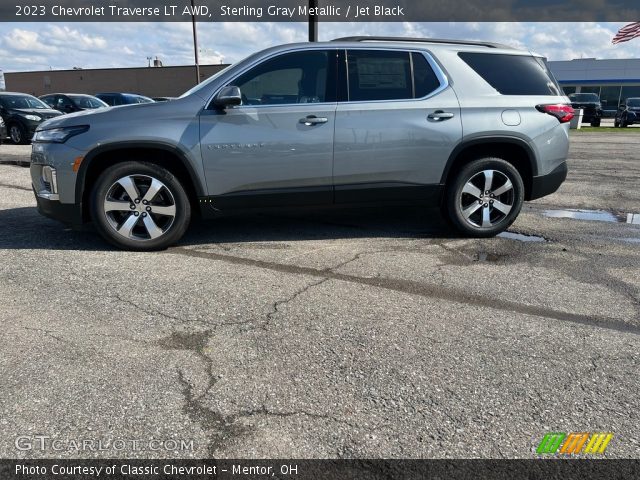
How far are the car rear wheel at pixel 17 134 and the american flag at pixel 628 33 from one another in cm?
3973

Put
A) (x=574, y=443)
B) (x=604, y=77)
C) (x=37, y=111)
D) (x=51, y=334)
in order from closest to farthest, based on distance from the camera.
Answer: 1. (x=574, y=443)
2. (x=51, y=334)
3. (x=37, y=111)
4. (x=604, y=77)

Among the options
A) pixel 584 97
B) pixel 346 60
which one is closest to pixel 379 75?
pixel 346 60

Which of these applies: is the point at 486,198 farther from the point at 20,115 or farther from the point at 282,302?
the point at 20,115

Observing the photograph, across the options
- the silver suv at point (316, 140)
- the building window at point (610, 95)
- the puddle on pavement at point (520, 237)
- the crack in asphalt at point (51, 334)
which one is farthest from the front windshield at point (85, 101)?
the building window at point (610, 95)

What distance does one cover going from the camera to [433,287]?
3967mm

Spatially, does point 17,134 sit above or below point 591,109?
below

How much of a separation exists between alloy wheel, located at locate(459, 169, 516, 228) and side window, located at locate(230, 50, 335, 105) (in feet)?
5.63

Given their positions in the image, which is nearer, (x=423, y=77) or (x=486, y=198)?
(x=423, y=77)

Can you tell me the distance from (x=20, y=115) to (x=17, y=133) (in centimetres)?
59

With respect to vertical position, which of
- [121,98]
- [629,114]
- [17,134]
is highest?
[121,98]

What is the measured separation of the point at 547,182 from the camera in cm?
531

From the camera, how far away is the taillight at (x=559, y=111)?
5.12 m

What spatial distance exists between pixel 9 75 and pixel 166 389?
227ft

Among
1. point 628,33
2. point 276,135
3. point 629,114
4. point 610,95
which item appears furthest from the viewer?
Result: point 610,95
